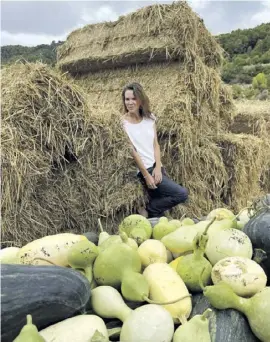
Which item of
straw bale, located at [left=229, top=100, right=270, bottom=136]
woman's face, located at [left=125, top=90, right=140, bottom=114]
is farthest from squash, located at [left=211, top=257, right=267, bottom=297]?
straw bale, located at [left=229, top=100, right=270, bottom=136]

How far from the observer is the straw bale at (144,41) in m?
4.68

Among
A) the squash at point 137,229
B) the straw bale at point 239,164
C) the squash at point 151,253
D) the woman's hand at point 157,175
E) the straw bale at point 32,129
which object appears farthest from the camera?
A: the straw bale at point 239,164

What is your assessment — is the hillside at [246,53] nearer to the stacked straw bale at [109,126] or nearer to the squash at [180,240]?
the stacked straw bale at [109,126]

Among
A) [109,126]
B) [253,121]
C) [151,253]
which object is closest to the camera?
[151,253]

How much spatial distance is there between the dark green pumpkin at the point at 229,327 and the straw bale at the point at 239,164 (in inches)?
144

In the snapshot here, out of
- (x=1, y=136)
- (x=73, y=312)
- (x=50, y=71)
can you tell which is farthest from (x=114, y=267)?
(x=50, y=71)

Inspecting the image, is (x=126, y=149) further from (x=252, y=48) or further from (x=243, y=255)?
(x=252, y=48)

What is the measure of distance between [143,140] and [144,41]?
55.4 inches

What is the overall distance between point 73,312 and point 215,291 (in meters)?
0.44

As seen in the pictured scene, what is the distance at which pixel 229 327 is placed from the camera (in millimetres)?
1444

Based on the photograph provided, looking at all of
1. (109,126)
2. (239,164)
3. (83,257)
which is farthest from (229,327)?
(239,164)

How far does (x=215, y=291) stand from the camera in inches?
56.7

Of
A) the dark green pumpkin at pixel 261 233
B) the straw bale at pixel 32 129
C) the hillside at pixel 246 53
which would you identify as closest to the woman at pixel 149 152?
the straw bale at pixel 32 129

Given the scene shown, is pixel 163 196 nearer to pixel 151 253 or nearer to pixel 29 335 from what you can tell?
pixel 151 253
